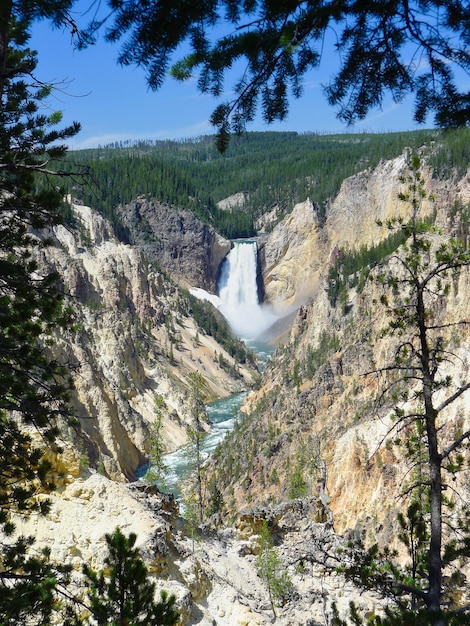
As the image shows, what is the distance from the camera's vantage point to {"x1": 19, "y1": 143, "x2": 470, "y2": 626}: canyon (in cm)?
1445

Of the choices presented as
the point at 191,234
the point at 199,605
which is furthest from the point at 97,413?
the point at 191,234

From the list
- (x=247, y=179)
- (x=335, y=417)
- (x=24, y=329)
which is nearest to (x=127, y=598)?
(x=24, y=329)

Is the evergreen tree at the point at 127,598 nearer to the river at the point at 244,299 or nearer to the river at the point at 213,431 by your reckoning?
the river at the point at 213,431

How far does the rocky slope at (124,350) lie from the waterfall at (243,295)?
22500 millimetres

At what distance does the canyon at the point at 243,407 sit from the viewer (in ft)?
47.4

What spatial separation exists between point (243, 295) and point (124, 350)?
61451 mm

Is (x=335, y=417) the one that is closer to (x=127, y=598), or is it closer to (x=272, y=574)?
(x=272, y=574)

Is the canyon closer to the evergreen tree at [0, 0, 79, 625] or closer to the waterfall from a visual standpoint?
the evergreen tree at [0, 0, 79, 625]

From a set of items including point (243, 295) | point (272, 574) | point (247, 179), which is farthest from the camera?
point (247, 179)

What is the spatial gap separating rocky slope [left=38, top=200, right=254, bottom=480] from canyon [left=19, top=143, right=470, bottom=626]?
23 centimetres

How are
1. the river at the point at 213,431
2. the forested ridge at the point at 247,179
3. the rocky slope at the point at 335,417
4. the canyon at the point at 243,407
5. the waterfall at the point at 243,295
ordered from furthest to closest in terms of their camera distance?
the waterfall at the point at 243,295, the forested ridge at the point at 247,179, the river at the point at 213,431, the rocky slope at the point at 335,417, the canyon at the point at 243,407

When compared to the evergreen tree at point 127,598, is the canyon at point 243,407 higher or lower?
lower

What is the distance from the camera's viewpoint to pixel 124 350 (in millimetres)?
55812

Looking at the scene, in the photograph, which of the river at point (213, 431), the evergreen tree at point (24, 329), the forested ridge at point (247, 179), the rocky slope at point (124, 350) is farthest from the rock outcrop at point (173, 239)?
the evergreen tree at point (24, 329)
